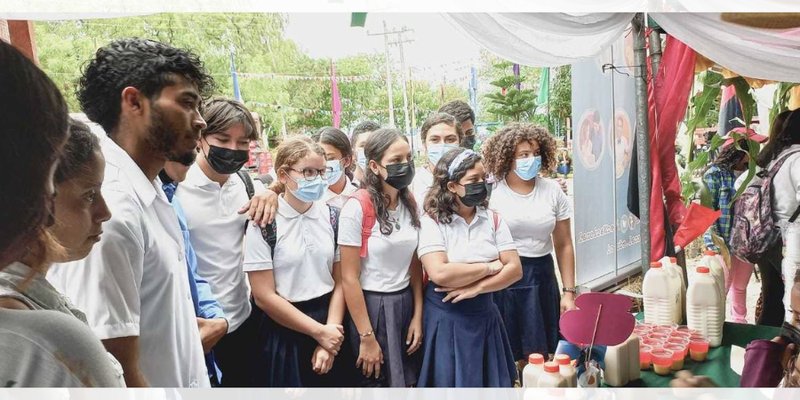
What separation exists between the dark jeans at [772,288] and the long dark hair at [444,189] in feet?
3.45

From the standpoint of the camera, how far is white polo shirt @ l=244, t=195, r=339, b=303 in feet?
5.54

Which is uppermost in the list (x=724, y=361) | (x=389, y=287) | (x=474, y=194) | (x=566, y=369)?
(x=474, y=194)

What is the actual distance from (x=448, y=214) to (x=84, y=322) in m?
1.00

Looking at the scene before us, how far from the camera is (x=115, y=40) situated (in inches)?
63.7

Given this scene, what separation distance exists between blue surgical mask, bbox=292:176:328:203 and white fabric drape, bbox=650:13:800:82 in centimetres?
111

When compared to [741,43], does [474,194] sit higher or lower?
lower

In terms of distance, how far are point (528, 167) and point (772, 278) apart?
3.01 feet

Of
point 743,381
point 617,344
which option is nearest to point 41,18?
point 617,344

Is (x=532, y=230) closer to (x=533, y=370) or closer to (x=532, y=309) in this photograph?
(x=532, y=309)

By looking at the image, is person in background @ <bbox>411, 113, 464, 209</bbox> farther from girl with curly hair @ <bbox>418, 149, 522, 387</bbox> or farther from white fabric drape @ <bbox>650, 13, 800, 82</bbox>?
white fabric drape @ <bbox>650, 13, 800, 82</bbox>

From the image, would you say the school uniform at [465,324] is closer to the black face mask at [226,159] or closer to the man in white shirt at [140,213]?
the black face mask at [226,159]

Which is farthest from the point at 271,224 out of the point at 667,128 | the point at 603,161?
the point at 667,128

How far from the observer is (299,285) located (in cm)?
172

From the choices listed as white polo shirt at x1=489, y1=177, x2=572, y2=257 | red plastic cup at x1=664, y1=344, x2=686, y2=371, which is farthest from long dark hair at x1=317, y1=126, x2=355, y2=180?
red plastic cup at x1=664, y1=344, x2=686, y2=371
